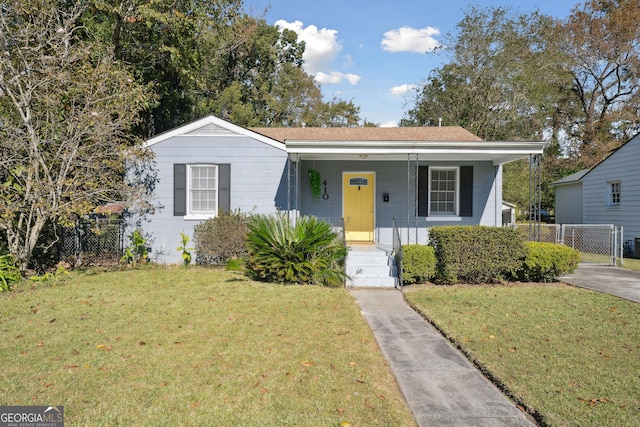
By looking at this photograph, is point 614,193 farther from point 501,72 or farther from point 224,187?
point 224,187

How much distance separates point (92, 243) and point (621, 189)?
19.2 meters

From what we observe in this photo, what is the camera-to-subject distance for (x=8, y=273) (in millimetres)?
7699

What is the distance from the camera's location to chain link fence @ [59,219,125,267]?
10.2m

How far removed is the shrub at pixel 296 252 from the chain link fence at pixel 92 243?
4.86 metres

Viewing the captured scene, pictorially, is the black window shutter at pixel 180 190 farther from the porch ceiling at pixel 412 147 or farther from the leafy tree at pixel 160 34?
the leafy tree at pixel 160 34

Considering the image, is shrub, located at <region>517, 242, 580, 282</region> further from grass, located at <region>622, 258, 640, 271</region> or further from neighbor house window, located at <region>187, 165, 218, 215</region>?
neighbor house window, located at <region>187, 165, 218, 215</region>

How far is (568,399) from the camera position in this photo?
10.6 feet

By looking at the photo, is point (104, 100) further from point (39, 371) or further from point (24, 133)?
point (39, 371)

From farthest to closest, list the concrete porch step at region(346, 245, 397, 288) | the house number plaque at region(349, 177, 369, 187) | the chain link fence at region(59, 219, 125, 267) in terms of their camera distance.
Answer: the house number plaque at region(349, 177, 369, 187) < the chain link fence at region(59, 219, 125, 267) < the concrete porch step at region(346, 245, 397, 288)

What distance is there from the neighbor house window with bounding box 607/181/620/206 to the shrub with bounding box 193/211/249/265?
15324mm

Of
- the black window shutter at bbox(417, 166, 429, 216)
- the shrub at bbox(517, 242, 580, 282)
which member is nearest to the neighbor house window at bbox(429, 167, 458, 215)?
the black window shutter at bbox(417, 166, 429, 216)

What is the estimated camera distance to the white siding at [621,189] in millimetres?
14242

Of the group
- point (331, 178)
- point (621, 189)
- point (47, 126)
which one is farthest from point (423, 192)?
point (47, 126)

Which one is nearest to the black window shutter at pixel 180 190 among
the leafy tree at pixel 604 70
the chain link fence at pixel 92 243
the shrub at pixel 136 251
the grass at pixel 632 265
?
the shrub at pixel 136 251
